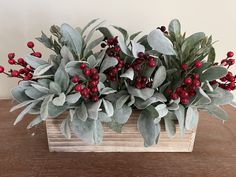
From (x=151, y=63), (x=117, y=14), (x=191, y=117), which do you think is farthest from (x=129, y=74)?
(x=117, y=14)

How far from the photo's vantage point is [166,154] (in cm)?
63

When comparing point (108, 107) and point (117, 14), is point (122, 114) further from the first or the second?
point (117, 14)

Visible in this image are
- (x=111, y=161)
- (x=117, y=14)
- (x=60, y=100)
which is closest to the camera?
(x=60, y=100)

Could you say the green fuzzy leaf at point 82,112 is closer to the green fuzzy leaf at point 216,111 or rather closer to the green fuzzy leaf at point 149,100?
the green fuzzy leaf at point 149,100

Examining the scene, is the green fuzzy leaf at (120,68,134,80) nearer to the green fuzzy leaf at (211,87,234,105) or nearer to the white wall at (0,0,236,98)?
the green fuzzy leaf at (211,87,234,105)

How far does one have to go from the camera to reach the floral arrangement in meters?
0.52

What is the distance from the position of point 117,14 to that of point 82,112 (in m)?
0.39

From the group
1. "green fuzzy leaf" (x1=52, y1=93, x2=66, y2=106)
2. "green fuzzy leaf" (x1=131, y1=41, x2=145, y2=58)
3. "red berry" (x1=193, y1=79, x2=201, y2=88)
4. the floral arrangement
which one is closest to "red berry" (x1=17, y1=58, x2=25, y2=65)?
the floral arrangement

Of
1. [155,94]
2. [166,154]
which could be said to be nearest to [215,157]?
[166,154]

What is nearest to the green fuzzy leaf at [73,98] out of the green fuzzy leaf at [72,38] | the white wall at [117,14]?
the green fuzzy leaf at [72,38]

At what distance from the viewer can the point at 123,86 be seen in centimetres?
58

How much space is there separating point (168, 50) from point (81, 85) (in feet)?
0.57

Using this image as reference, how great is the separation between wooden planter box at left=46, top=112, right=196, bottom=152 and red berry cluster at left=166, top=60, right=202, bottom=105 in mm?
92

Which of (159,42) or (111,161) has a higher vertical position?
(159,42)
